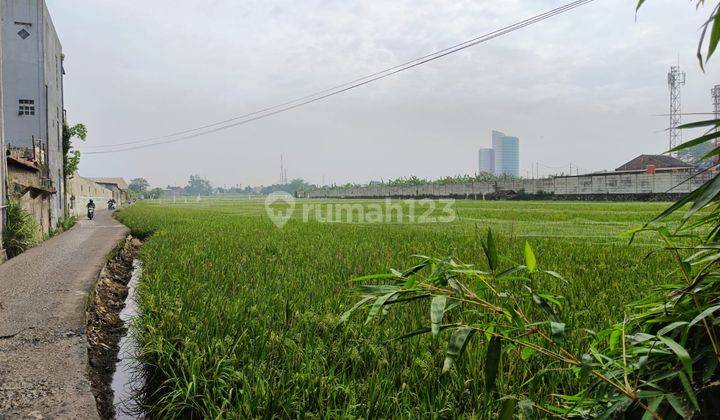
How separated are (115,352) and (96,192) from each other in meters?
37.4

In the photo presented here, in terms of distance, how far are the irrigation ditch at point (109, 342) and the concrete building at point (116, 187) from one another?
168 feet

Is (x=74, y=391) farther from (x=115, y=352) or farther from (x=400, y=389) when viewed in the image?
(x=400, y=389)

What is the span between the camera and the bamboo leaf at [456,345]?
861 mm

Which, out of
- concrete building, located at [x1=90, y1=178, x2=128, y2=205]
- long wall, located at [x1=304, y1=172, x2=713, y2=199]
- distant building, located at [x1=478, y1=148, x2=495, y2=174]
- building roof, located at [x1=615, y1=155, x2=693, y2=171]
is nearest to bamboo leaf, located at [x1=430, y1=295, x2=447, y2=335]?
long wall, located at [x1=304, y1=172, x2=713, y2=199]

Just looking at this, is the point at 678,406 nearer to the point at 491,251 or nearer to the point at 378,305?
the point at 491,251

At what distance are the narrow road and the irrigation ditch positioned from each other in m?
0.16

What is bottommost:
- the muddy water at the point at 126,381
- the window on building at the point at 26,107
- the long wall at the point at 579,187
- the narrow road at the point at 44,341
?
the muddy water at the point at 126,381

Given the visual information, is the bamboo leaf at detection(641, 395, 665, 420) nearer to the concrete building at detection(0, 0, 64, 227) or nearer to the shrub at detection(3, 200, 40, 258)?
the shrub at detection(3, 200, 40, 258)

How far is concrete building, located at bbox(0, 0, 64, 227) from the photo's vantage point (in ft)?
39.7

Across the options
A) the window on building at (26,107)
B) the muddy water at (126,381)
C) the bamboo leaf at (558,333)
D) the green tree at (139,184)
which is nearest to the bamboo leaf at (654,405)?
the bamboo leaf at (558,333)

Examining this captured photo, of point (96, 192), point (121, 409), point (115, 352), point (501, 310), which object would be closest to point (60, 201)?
point (115, 352)

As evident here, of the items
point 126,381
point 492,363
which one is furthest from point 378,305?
point 126,381

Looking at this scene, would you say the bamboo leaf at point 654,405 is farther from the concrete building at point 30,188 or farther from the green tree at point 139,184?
the green tree at point 139,184

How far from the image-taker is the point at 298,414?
183 centimetres
